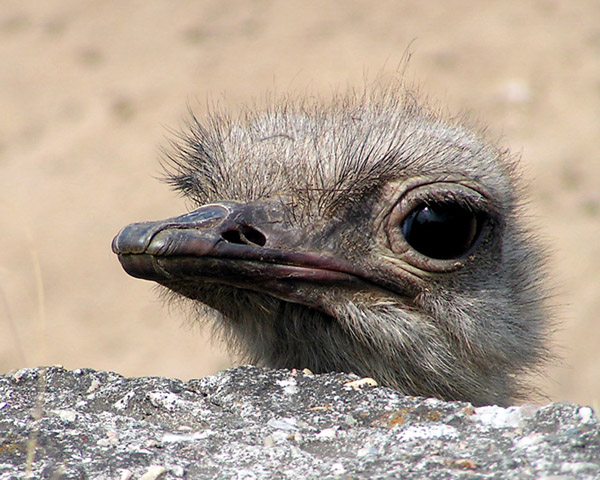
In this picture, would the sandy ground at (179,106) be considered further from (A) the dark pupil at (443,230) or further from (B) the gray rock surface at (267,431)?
(B) the gray rock surface at (267,431)

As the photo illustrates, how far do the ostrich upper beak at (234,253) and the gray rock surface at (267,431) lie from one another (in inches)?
10.8

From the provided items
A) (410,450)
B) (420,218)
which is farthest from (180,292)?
(410,450)

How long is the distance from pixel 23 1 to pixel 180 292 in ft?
44.4

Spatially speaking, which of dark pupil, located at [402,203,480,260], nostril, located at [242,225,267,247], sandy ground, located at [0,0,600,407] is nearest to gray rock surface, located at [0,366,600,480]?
nostril, located at [242,225,267,247]

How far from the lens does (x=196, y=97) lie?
12828 millimetres

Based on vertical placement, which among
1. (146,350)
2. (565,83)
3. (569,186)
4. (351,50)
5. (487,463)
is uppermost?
(351,50)

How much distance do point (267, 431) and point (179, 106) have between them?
36.4 ft

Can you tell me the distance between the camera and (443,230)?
10.4ft

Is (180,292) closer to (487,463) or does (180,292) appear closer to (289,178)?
(289,178)

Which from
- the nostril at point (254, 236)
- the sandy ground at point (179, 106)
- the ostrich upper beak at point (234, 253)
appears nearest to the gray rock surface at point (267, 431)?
the ostrich upper beak at point (234, 253)

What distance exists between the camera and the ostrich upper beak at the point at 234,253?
2.66 metres

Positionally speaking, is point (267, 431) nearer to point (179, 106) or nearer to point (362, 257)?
point (362, 257)

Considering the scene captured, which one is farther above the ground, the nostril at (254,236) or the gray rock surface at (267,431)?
the nostril at (254,236)

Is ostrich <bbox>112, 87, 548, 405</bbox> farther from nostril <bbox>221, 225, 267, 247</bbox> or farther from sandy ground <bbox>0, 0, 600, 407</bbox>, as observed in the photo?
sandy ground <bbox>0, 0, 600, 407</bbox>
